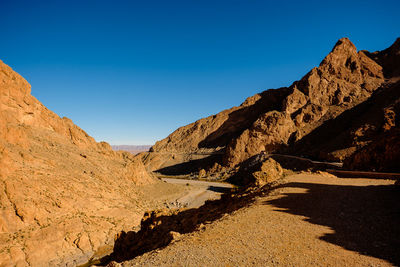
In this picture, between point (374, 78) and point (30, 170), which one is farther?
point (374, 78)

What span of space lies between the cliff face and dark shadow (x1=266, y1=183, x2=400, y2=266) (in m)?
19.4

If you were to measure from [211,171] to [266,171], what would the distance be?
48889 millimetres

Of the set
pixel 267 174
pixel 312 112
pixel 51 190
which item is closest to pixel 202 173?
pixel 312 112

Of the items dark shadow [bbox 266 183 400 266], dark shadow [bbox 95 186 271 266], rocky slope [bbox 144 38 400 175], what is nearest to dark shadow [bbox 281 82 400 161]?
rocky slope [bbox 144 38 400 175]

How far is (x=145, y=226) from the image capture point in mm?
15539

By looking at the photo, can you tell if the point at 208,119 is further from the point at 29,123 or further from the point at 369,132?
the point at 29,123

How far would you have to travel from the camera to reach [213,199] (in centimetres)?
2170

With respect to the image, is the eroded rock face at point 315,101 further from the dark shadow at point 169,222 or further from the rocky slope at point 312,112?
the dark shadow at point 169,222

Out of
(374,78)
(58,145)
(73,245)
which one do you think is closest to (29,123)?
(58,145)

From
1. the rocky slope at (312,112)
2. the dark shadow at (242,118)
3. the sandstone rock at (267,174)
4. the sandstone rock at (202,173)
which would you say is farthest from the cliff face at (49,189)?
the dark shadow at (242,118)

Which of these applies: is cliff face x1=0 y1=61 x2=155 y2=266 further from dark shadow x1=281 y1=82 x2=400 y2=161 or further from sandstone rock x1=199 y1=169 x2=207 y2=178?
dark shadow x1=281 y1=82 x2=400 y2=161

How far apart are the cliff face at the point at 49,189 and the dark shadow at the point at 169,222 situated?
8190 millimetres

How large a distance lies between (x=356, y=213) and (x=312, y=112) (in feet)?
205

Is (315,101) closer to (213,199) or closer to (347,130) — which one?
(347,130)
